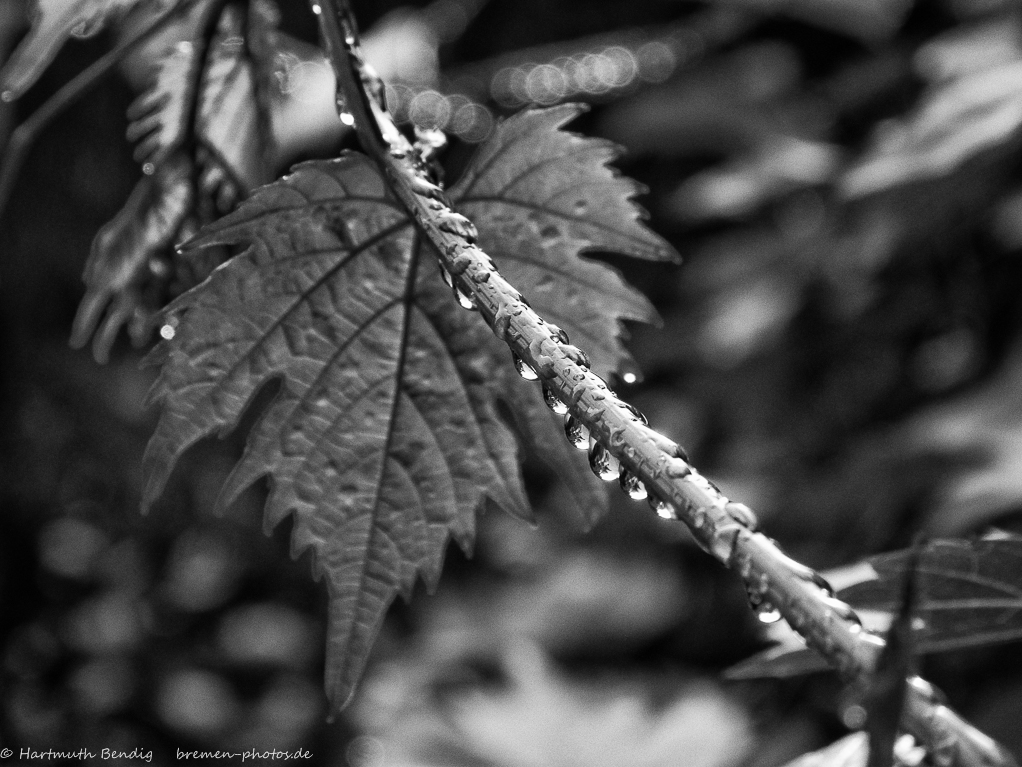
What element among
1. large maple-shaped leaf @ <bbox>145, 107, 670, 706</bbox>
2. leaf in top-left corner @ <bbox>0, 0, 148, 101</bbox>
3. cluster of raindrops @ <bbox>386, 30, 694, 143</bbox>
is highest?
leaf in top-left corner @ <bbox>0, 0, 148, 101</bbox>

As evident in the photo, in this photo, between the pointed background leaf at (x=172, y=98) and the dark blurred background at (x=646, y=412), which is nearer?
the pointed background leaf at (x=172, y=98)

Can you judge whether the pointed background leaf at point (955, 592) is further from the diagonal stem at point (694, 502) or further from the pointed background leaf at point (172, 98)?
the pointed background leaf at point (172, 98)

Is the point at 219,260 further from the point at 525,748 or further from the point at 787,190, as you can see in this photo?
the point at 787,190

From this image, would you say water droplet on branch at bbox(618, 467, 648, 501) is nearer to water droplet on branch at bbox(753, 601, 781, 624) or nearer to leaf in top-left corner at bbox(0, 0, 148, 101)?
water droplet on branch at bbox(753, 601, 781, 624)

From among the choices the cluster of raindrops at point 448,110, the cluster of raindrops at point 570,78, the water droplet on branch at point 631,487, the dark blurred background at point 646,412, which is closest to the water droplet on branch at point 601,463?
the water droplet on branch at point 631,487

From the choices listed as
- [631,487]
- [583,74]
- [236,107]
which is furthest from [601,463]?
[583,74]

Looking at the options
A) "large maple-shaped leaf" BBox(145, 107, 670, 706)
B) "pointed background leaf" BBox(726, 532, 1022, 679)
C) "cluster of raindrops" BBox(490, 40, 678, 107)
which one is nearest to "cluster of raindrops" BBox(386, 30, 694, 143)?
"cluster of raindrops" BBox(490, 40, 678, 107)

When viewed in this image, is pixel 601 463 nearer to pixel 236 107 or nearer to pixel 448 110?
pixel 236 107
